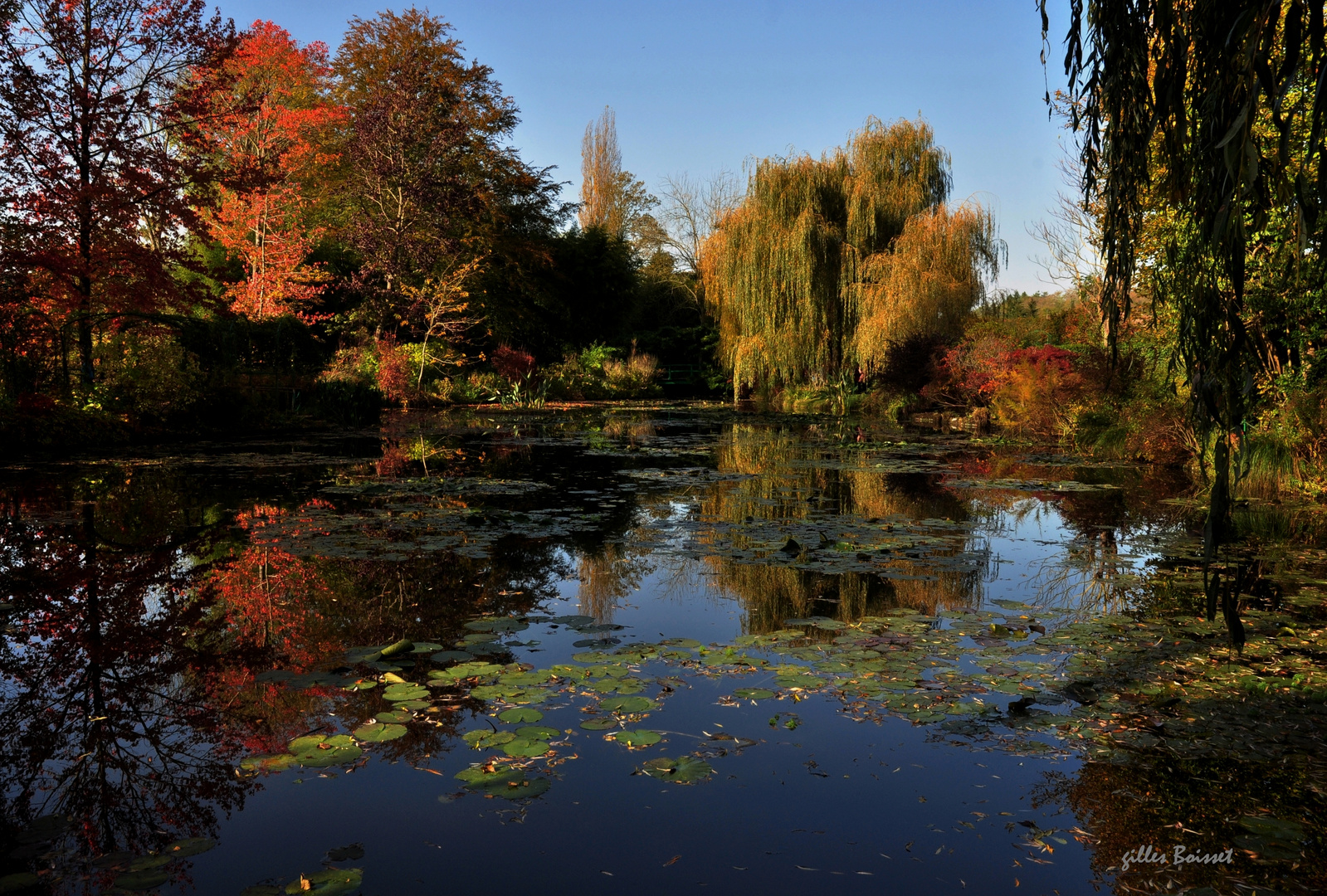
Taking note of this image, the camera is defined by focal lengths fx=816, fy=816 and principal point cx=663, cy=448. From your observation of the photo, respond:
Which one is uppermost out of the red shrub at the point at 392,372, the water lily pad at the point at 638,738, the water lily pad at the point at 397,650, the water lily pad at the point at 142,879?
the red shrub at the point at 392,372

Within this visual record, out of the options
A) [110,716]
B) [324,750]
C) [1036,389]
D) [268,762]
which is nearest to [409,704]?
[324,750]

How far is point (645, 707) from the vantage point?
316 centimetres

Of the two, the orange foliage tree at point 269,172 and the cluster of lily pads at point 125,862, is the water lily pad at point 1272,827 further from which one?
the orange foliage tree at point 269,172

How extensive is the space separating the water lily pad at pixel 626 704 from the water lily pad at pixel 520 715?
0.84ft

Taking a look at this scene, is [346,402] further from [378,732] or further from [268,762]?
[268,762]

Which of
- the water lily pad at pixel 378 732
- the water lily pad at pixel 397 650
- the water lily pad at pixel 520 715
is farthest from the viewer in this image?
the water lily pad at pixel 397 650

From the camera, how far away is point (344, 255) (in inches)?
995

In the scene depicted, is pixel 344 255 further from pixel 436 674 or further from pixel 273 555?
pixel 436 674

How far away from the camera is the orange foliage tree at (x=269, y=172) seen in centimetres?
2025

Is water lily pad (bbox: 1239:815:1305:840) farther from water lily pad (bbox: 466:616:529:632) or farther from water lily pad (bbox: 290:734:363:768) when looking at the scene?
water lily pad (bbox: 466:616:529:632)

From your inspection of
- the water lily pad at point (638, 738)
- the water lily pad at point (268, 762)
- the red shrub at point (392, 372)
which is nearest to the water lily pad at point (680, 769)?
the water lily pad at point (638, 738)

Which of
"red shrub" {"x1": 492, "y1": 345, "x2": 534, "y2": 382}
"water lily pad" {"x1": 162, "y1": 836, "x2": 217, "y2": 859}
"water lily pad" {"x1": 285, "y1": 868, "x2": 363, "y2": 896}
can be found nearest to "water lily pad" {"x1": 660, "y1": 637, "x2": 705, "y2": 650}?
"water lily pad" {"x1": 285, "y1": 868, "x2": 363, "y2": 896}

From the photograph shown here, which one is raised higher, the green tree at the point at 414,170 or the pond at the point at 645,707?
the green tree at the point at 414,170

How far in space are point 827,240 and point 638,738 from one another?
20.7 meters
